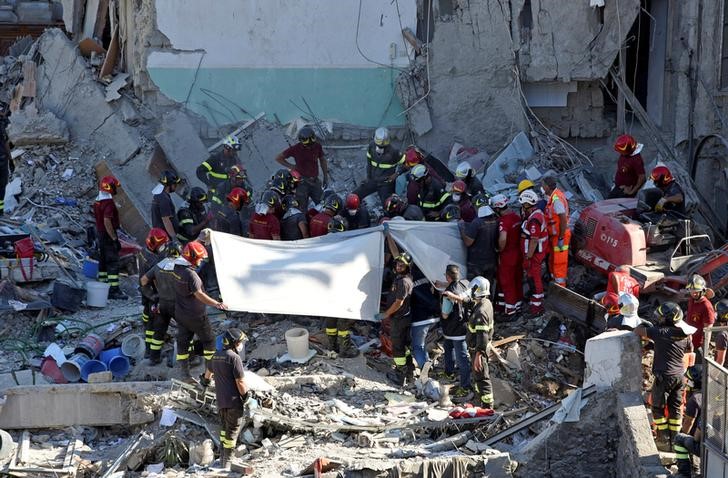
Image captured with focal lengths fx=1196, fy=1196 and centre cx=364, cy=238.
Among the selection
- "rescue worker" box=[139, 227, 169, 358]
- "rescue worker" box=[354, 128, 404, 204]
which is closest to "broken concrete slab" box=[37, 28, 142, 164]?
"rescue worker" box=[354, 128, 404, 204]

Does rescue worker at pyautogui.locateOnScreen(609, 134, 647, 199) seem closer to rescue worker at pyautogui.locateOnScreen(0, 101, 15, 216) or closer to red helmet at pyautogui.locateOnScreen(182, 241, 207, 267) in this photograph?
red helmet at pyautogui.locateOnScreen(182, 241, 207, 267)

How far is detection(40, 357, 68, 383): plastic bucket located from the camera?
14.0 meters

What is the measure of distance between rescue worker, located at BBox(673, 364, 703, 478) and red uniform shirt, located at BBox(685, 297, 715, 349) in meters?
0.58

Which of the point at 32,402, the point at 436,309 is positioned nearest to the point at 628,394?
the point at 436,309

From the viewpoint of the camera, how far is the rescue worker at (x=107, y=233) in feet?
52.9

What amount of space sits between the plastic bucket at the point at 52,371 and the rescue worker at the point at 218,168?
3425mm

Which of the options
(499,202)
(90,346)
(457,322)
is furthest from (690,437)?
(90,346)

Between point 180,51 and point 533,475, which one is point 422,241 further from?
point 180,51

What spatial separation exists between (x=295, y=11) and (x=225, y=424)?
8.45 metres

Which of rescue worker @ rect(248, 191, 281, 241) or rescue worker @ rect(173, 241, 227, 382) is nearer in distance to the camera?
rescue worker @ rect(173, 241, 227, 382)

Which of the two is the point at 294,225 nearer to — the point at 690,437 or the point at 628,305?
the point at 628,305

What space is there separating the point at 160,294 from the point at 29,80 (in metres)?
7.69

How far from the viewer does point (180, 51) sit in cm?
1886

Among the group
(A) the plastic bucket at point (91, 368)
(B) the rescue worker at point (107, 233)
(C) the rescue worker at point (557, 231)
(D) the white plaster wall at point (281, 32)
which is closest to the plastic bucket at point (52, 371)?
(A) the plastic bucket at point (91, 368)
